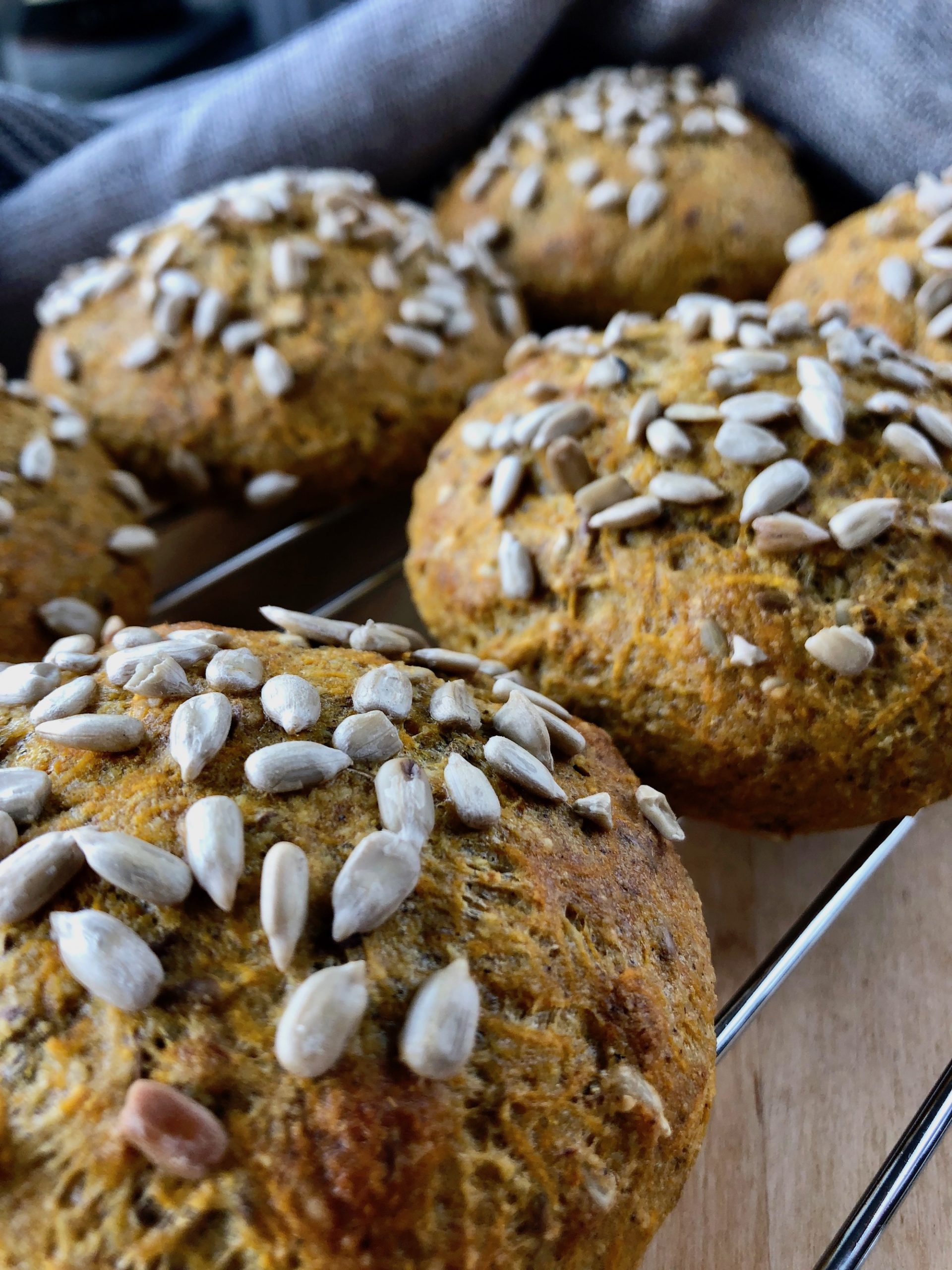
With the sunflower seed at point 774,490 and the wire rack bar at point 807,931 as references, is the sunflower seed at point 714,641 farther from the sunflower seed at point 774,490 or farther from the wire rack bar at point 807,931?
the wire rack bar at point 807,931

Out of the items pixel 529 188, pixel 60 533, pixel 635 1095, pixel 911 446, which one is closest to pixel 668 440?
pixel 911 446

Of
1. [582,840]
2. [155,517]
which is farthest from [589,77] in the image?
[582,840]

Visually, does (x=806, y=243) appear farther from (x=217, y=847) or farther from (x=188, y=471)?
(x=217, y=847)

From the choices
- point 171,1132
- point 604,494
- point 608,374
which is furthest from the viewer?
point 608,374

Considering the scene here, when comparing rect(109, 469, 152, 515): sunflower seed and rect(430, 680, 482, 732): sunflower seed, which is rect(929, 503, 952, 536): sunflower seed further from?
rect(109, 469, 152, 515): sunflower seed

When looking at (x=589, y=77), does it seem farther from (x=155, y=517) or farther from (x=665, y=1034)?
(x=665, y=1034)

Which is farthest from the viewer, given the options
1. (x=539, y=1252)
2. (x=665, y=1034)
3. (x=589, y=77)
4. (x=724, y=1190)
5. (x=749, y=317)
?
(x=589, y=77)

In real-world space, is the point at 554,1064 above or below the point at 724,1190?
above
